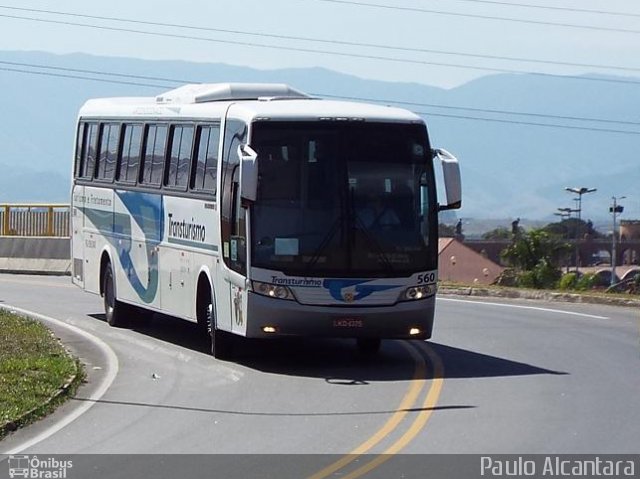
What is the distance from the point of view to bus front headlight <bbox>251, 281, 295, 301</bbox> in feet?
56.6

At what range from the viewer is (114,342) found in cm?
2106

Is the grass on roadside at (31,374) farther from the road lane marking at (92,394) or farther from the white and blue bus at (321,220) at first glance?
the white and blue bus at (321,220)

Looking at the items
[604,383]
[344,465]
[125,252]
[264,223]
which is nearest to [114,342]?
[125,252]

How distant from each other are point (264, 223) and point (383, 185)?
60.7 inches

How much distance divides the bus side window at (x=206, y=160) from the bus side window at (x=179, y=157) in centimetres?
33

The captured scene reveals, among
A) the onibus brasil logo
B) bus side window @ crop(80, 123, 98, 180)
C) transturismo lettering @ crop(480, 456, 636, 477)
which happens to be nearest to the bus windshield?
the onibus brasil logo

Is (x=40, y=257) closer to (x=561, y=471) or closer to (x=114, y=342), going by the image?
(x=114, y=342)

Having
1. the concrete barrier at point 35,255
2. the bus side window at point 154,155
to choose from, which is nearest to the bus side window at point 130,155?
A: the bus side window at point 154,155

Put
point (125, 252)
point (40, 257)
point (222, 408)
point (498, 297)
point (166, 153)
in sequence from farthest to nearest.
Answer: point (40, 257) < point (498, 297) < point (125, 252) < point (166, 153) < point (222, 408)

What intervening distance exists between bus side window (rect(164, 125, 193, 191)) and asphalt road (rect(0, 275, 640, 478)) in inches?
93.4

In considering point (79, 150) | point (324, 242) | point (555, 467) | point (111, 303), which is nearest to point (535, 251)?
point (79, 150)

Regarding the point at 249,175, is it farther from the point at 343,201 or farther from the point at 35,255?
the point at 35,255

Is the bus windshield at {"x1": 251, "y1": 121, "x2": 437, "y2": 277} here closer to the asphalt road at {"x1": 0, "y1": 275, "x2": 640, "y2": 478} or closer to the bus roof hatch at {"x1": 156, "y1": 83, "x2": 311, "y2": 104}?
the asphalt road at {"x1": 0, "y1": 275, "x2": 640, "y2": 478}

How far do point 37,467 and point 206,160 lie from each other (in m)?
8.26
